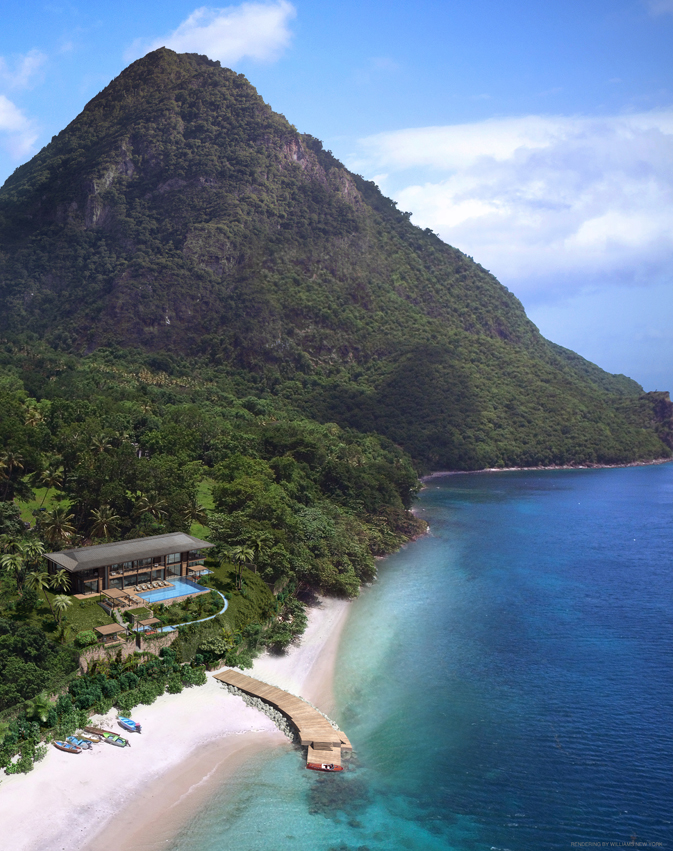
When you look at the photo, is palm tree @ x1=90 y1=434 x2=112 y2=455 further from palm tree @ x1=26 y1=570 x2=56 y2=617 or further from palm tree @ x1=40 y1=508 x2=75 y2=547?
palm tree @ x1=26 y1=570 x2=56 y2=617

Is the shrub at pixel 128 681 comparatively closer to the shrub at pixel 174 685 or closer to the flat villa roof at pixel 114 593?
the shrub at pixel 174 685

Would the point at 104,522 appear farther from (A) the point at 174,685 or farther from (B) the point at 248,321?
(B) the point at 248,321

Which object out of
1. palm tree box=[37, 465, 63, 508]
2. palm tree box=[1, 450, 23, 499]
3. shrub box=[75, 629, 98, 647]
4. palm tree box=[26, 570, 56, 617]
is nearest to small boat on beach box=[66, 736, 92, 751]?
shrub box=[75, 629, 98, 647]

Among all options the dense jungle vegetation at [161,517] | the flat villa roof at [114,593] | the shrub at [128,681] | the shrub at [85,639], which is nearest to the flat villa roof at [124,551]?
the dense jungle vegetation at [161,517]

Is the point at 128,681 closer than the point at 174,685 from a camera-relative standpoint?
Yes

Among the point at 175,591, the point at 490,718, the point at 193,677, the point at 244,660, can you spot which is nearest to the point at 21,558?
the point at 175,591
